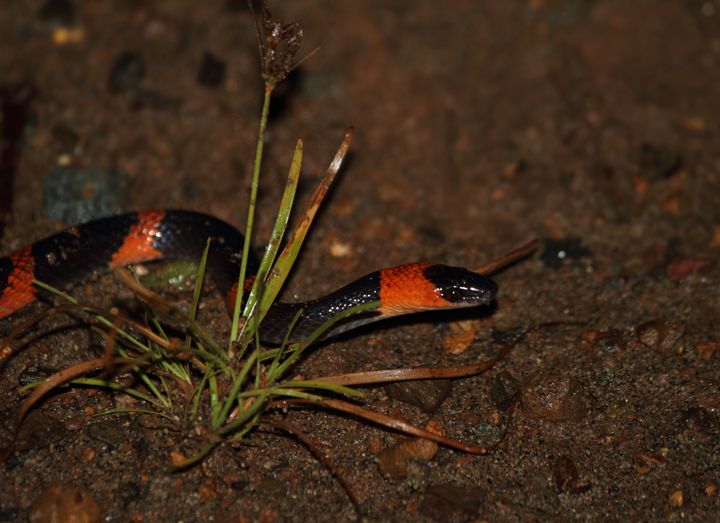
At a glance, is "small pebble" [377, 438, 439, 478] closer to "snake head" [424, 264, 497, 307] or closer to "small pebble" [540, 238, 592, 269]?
"snake head" [424, 264, 497, 307]

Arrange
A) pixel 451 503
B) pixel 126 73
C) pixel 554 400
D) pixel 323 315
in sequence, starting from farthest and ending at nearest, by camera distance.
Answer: pixel 126 73 → pixel 323 315 → pixel 554 400 → pixel 451 503

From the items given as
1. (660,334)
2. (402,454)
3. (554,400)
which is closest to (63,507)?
(402,454)

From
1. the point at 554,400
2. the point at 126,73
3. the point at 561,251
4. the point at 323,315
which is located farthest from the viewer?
the point at 126,73

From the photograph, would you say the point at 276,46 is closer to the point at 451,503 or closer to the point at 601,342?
the point at 451,503

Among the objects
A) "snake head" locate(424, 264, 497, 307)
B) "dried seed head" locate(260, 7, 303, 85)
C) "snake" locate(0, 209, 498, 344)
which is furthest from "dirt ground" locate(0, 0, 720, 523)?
"dried seed head" locate(260, 7, 303, 85)

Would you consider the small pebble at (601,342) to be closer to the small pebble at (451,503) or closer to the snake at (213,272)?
the snake at (213,272)

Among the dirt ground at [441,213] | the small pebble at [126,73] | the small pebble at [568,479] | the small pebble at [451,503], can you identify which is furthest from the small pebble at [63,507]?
the small pebble at [126,73]
